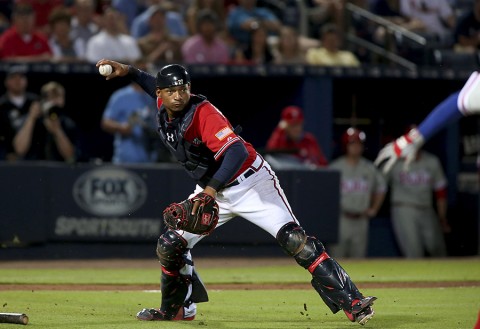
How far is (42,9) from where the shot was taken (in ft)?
45.7

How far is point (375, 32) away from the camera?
15641mm

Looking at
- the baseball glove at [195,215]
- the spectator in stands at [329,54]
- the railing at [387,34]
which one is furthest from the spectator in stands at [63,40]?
the baseball glove at [195,215]

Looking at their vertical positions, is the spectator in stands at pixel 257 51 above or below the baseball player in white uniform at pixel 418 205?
above

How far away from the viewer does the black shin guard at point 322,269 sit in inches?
259

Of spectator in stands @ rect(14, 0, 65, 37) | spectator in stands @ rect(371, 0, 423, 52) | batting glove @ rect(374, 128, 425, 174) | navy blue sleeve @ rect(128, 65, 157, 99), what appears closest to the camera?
batting glove @ rect(374, 128, 425, 174)

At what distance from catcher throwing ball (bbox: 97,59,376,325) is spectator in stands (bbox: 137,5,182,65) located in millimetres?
6169

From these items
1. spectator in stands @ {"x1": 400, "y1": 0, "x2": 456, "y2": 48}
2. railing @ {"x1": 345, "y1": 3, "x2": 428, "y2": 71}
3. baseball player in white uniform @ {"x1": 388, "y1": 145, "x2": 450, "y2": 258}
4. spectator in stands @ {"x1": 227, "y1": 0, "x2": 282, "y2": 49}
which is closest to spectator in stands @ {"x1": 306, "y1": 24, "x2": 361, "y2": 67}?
spectator in stands @ {"x1": 227, "y1": 0, "x2": 282, "y2": 49}

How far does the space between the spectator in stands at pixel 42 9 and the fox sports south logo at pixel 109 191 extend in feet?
7.80

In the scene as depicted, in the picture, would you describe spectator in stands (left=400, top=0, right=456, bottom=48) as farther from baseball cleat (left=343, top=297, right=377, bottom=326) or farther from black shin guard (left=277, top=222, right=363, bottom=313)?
baseball cleat (left=343, top=297, right=377, bottom=326)

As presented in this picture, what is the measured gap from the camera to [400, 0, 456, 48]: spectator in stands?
52.6ft

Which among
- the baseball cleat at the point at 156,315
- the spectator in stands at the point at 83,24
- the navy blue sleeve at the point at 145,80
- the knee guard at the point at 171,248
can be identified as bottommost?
the baseball cleat at the point at 156,315

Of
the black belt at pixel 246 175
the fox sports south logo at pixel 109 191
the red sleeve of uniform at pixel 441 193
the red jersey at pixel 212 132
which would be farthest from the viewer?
the red sleeve of uniform at pixel 441 193

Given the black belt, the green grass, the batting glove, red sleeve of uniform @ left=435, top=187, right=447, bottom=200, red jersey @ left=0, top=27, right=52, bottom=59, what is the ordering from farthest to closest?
red sleeve of uniform @ left=435, top=187, right=447, bottom=200, red jersey @ left=0, top=27, right=52, bottom=59, the green grass, the black belt, the batting glove

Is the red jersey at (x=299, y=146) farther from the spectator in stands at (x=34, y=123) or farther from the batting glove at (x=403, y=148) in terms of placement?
the batting glove at (x=403, y=148)
